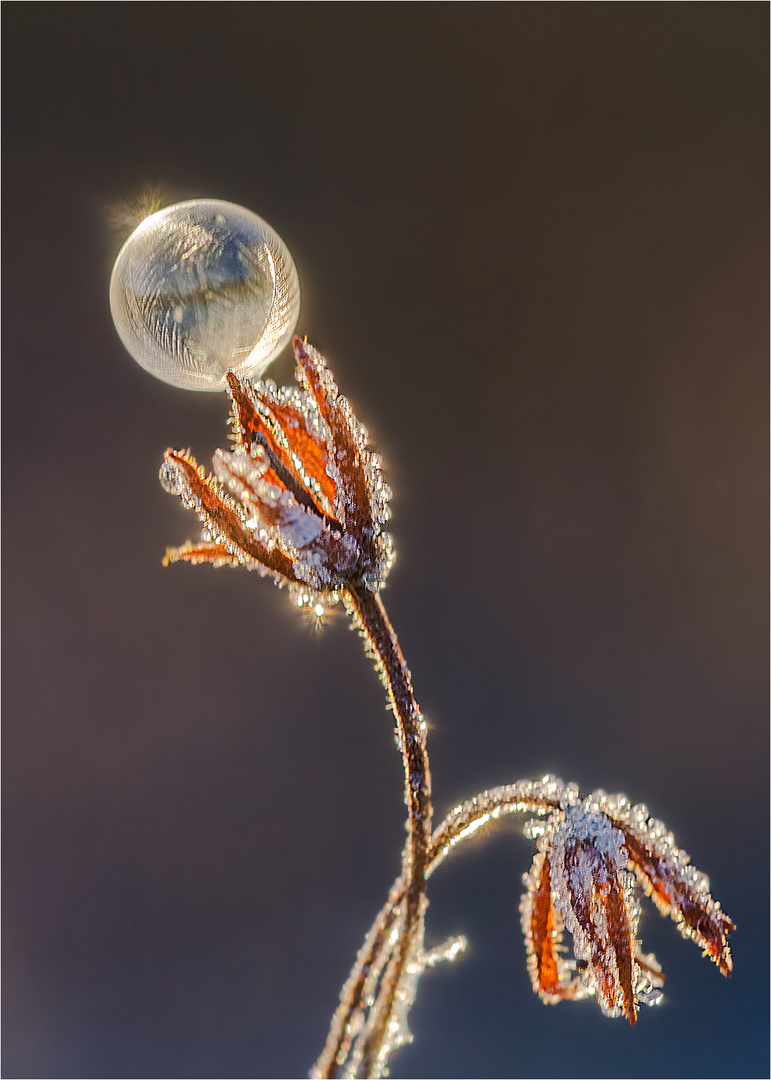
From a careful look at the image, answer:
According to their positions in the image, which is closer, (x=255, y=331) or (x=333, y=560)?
(x=333, y=560)

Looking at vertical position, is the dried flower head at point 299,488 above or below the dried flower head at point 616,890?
above

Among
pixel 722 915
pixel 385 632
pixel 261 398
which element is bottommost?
pixel 722 915

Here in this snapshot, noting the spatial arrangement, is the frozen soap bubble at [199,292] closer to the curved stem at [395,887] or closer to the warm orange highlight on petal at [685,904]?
the curved stem at [395,887]

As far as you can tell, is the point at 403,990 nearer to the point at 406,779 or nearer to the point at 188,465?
the point at 406,779

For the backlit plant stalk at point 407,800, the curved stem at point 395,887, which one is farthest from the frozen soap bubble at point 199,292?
the curved stem at point 395,887

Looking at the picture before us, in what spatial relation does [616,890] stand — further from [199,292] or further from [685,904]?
[199,292]

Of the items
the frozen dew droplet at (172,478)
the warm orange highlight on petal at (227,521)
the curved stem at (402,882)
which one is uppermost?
the frozen dew droplet at (172,478)

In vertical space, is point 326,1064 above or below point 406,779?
below

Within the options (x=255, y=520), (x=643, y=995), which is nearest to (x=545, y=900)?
(x=643, y=995)
